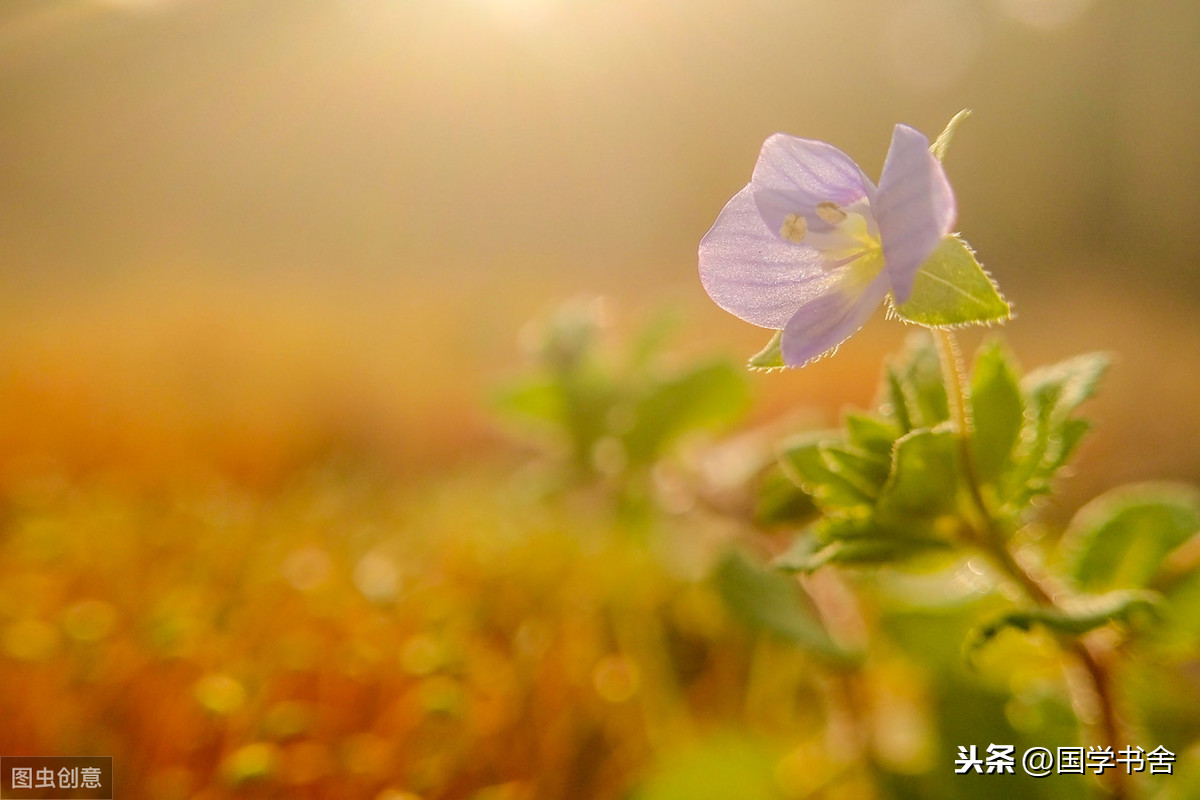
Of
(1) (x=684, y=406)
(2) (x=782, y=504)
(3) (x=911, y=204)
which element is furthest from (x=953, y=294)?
(1) (x=684, y=406)

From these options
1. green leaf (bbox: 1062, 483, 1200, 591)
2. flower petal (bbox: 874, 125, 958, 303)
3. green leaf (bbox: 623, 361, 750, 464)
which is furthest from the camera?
green leaf (bbox: 623, 361, 750, 464)

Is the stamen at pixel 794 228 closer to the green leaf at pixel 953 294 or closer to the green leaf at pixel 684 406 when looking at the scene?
the green leaf at pixel 953 294

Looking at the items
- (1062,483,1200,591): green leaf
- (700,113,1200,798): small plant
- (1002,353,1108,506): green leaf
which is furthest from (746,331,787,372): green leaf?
(1062,483,1200,591): green leaf

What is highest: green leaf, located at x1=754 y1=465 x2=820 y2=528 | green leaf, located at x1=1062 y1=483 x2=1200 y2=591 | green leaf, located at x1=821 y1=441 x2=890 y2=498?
green leaf, located at x1=754 y1=465 x2=820 y2=528

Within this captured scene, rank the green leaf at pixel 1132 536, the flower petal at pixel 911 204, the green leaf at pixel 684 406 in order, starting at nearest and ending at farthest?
1. the flower petal at pixel 911 204
2. the green leaf at pixel 1132 536
3. the green leaf at pixel 684 406

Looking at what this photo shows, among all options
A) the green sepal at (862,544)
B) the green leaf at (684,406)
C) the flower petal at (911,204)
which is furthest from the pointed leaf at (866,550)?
the green leaf at (684,406)

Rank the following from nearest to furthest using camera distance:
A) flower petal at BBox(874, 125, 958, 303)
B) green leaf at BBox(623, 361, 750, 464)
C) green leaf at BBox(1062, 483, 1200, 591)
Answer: flower petal at BBox(874, 125, 958, 303)
green leaf at BBox(1062, 483, 1200, 591)
green leaf at BBox(623, 361, 750, 464)

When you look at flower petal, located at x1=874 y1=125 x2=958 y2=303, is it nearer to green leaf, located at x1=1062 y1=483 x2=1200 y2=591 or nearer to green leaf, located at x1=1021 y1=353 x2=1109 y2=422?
green leaf, located at x1=1021 y1=353 x2=1109 y2=422
